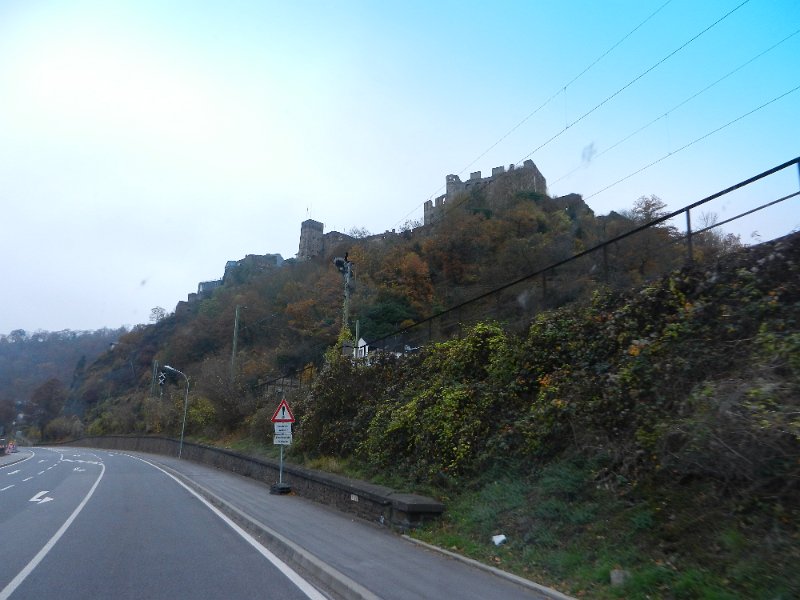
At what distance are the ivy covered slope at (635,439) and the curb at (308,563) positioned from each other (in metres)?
2.28

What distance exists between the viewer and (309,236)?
11044cm

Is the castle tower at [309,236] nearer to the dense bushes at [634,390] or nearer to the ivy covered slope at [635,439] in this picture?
the dense bushes at [634,390]

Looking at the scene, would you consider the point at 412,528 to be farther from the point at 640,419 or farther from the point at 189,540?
the point at 640,419

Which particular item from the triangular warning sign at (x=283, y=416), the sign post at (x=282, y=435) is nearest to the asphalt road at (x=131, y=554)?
the sign post at (x=282, y=435)

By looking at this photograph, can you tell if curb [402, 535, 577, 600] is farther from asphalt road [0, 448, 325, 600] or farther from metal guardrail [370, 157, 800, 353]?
metal guardrail [370, 157, 800, 353]

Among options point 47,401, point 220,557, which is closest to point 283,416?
point 220,557

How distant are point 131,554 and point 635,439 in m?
7.71

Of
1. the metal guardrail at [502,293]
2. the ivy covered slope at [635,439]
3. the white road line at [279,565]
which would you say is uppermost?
the metal guardrail at [502,293]

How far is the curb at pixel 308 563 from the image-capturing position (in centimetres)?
758

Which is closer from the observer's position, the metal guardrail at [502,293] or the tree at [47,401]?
the metal guardrail at [502,293]

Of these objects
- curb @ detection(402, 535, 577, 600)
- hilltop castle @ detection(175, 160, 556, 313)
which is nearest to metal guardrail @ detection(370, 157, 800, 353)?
curb @ detection(402, 535, 577, 600)

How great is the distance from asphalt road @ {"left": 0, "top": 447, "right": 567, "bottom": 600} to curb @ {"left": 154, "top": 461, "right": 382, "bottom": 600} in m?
0.02

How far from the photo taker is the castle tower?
10851 centimetres

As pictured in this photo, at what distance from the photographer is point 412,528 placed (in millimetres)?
12070
